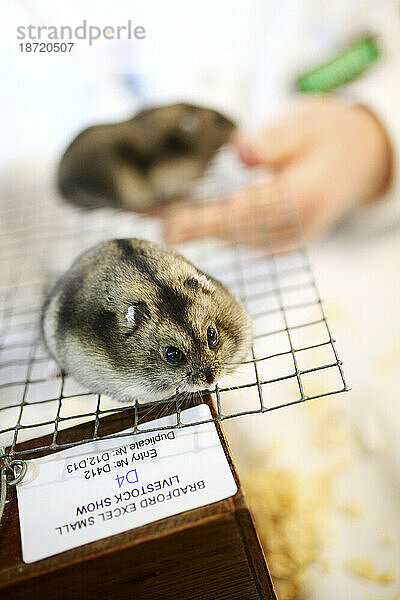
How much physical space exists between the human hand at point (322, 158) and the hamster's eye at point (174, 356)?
503 mm

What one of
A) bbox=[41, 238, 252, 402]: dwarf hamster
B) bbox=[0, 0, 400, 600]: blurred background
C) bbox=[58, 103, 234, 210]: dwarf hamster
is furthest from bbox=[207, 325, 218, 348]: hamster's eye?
bbox=[58, 103, 234, 210]: dwarf hamster

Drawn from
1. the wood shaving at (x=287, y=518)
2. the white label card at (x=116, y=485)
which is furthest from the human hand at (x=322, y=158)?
the white label card at (x=116, y=485)

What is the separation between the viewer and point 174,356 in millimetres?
474

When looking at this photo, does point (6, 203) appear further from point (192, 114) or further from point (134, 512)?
point (134, 512)

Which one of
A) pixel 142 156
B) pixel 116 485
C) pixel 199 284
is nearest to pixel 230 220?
pixel 142 156

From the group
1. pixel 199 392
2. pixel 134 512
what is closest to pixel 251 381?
pixel 199 392

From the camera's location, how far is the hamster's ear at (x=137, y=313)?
458 millimetres

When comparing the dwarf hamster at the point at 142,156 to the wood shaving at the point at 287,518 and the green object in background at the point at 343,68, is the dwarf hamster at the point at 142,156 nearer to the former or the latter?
the green object in background at the point at 343,68

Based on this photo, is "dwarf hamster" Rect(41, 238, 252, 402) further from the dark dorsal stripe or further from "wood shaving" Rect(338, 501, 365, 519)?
"wood shaving" Rect(338, 501, 365, 519)

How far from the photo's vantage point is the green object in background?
3.21 feet

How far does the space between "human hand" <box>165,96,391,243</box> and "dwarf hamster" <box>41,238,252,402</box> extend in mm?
466

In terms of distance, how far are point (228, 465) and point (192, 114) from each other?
573mm

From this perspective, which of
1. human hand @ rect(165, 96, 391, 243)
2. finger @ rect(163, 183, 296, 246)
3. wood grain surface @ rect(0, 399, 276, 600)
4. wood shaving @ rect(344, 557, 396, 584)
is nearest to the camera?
wood grain surface @ rect(0, 399, 276, 600)

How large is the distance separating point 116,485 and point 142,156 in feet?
2.09
